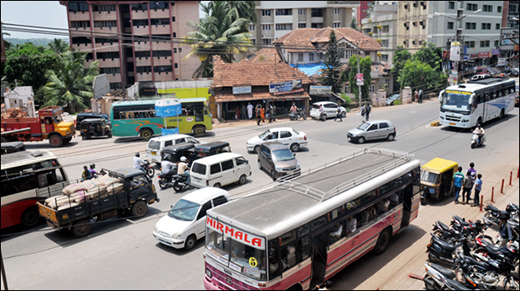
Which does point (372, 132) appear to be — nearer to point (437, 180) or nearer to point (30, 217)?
point (437, 180)

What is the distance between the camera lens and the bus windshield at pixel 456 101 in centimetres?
2657

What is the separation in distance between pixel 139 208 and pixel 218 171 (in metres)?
3.94

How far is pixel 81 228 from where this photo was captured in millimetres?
13289

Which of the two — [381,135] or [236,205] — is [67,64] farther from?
[236,205]

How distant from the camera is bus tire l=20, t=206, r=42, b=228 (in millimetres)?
13992

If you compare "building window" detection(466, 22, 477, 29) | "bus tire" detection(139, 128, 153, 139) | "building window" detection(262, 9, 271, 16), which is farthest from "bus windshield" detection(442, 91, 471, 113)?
"building window" detection(262, 9, 271, 16)

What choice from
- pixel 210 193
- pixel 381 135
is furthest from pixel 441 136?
pixel 210 193

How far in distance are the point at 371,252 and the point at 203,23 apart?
126 ft

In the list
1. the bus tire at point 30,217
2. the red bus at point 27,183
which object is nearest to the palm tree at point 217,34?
the red bus at point 27,183

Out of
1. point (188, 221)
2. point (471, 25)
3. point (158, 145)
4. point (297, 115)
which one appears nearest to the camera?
point (188, 221)

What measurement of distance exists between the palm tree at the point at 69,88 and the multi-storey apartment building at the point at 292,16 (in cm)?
3203

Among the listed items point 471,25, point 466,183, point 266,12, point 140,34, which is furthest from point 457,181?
point 471,25

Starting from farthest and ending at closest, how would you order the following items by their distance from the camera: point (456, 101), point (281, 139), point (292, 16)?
point (292, 16) → point (456, 101) → point (281, 139)

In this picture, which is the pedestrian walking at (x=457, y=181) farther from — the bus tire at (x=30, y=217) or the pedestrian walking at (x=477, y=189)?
the bus tire at (x=30, y=217)
